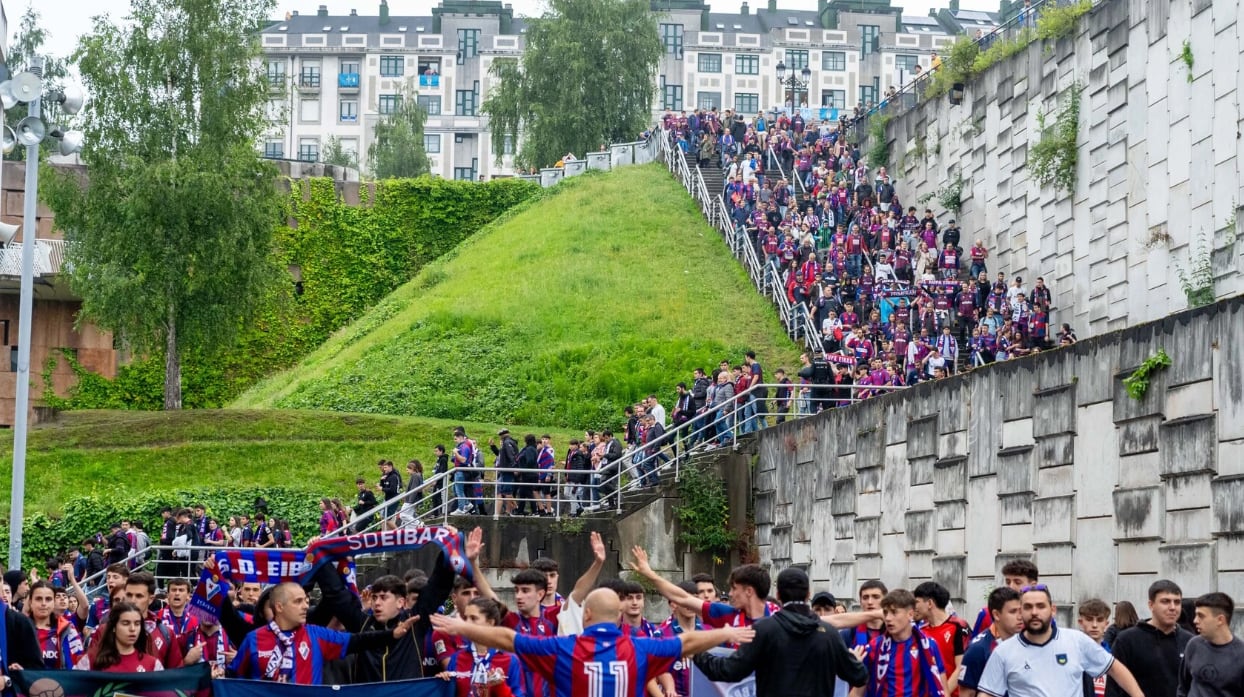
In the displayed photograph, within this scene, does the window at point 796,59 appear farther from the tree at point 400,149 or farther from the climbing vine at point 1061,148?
the climbing vine at point 1061,148

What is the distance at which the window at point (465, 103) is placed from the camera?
106 m

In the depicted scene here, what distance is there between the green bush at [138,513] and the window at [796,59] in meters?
74.3

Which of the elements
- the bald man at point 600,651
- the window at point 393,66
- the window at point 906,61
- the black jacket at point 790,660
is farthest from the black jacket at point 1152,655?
the window at point 393,66

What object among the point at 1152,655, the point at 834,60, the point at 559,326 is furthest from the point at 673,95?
the point at 1152,655

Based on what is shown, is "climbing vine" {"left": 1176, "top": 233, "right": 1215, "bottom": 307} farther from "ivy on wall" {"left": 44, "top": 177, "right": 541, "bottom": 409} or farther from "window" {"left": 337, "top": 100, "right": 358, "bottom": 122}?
"window" {"left": 337, "top": 100, "right": 358, "bottom": 122}

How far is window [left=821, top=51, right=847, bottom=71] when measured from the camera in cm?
10506

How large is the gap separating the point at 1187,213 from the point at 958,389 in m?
9.38

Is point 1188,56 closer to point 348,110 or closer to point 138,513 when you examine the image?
point 138,513

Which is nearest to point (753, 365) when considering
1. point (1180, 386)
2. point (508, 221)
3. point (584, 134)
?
point (1180, 386)

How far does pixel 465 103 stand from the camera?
106 meters

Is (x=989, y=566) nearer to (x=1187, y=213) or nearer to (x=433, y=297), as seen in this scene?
(x=1187, y=213)

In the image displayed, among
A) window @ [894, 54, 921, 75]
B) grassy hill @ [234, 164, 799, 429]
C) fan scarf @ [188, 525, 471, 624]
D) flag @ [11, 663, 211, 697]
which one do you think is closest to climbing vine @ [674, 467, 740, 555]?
grassy hill @ [234, 164, 799, 429]

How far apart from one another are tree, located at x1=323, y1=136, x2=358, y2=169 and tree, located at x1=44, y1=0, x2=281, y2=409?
4919cm

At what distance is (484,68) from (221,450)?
71.6 metres
